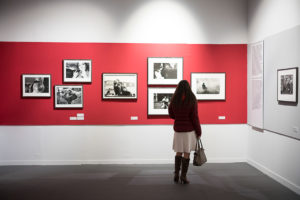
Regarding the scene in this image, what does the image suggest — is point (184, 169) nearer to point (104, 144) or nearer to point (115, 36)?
point (104, 144)

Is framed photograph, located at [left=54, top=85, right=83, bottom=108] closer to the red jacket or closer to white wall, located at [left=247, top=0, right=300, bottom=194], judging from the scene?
the red jacket

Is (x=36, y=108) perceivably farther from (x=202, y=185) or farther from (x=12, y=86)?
(x=202, y=185)

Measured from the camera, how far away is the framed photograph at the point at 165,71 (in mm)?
7602

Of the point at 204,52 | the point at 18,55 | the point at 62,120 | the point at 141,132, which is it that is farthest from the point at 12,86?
the point at 204,52

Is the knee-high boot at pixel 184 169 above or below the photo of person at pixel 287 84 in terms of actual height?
below

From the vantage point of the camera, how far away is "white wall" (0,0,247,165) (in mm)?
7484

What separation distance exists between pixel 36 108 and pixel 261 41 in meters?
5.29

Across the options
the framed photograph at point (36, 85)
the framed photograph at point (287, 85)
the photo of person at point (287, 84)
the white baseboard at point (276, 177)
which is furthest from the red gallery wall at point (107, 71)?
the photo of person at point (287, 84)

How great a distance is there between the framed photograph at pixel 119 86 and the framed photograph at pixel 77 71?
1.24 feet

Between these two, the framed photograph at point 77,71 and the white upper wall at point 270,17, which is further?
the framed photograph at point 77,71

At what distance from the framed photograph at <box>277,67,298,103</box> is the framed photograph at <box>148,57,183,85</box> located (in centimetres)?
238

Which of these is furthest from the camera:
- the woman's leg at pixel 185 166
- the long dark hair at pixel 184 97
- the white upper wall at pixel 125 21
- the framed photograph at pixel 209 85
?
the framed photograph at pixel 209 85

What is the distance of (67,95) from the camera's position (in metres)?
7.53

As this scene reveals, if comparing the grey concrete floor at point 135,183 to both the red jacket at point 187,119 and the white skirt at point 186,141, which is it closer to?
the white skirt at point 186,141
